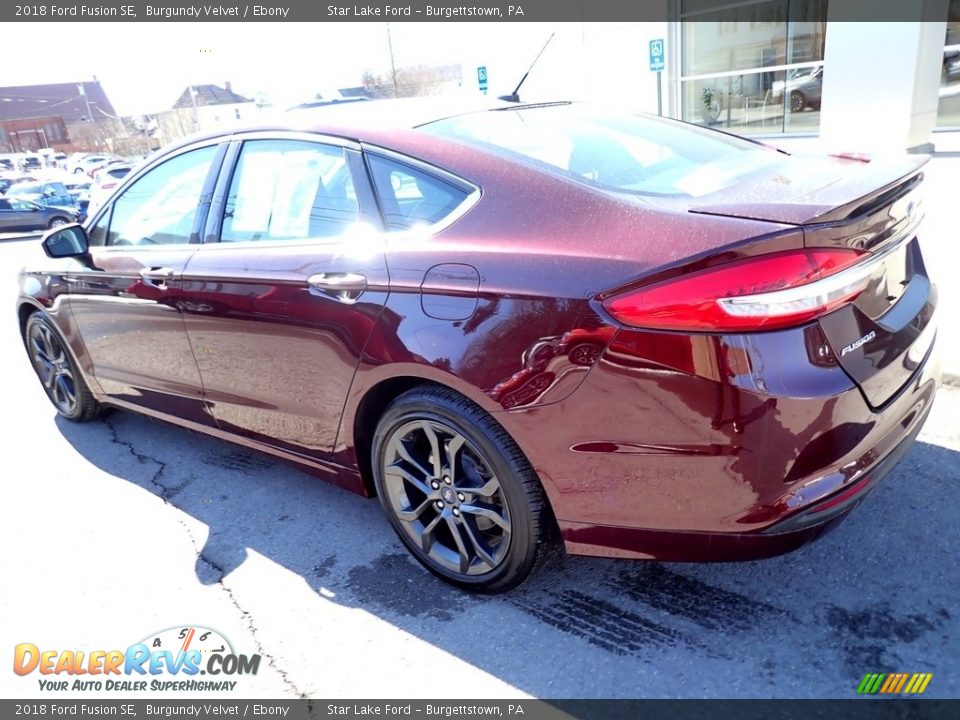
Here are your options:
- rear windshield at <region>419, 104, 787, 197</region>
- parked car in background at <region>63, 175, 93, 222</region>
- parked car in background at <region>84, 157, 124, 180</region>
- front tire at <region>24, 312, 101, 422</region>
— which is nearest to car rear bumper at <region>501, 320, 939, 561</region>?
rear windshield at <region>419, 104, 787, 197</region>

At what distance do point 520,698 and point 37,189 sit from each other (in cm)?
2145

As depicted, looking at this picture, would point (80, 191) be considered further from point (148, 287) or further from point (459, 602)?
point (459, 602)

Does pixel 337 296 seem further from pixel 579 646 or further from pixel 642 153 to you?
pixel 579 646

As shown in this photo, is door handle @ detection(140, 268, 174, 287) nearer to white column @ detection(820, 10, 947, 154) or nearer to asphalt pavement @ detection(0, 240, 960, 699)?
asphalt pavement @ detection(0, 240, 960, 699)

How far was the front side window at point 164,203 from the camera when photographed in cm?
337

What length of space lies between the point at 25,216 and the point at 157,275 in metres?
17.9

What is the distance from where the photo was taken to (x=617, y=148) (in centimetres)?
265

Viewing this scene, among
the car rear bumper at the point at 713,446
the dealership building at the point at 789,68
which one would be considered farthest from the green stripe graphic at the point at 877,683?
the dealership building at the point at 789,68

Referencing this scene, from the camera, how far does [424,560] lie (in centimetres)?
272

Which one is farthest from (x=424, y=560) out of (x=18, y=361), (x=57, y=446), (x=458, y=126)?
(x=18, y=361)

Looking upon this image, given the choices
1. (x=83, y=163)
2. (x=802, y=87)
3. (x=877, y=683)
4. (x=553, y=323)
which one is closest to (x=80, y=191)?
(x=802, y=87)

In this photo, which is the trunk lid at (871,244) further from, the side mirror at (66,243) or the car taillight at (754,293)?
the side mirror at (66,243)

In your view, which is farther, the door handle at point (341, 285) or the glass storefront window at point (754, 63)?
the glass storefront window at point (754, 63)

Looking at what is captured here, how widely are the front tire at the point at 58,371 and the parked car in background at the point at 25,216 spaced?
15.3 metres
